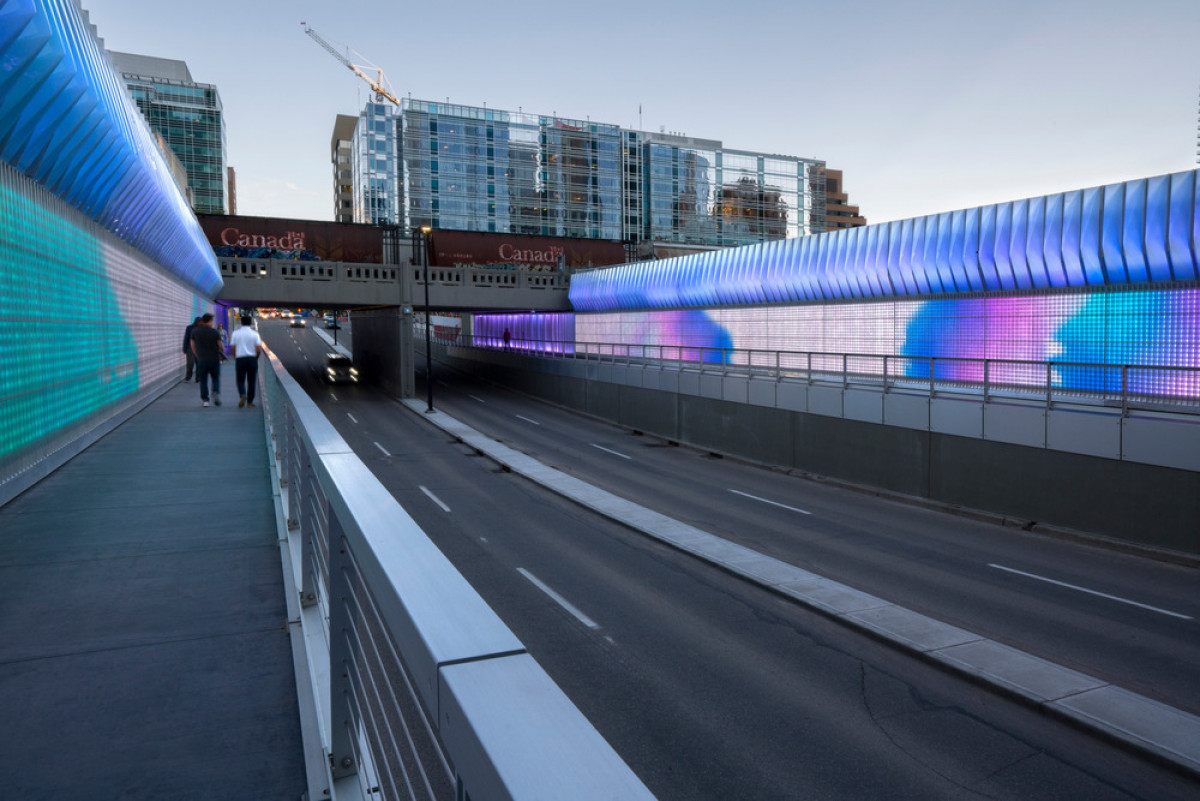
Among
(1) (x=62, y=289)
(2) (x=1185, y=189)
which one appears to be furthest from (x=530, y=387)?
(1) (x=62, y=289)

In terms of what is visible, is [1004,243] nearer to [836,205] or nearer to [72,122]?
[72,122]

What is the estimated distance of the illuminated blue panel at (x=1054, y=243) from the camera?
22.5 m

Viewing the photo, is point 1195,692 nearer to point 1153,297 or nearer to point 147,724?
point 147,724

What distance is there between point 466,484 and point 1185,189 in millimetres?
20211

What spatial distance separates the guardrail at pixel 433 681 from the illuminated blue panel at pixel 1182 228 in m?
22.2

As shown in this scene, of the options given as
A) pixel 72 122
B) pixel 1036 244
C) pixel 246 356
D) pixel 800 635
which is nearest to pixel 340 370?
pixel 246 356

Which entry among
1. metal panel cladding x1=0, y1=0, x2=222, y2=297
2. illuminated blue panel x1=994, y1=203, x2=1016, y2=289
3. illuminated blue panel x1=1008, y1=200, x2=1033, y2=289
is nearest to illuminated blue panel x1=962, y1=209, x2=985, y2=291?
illuminated blue panel x1=994, y1=203, x2=1016, y2=289

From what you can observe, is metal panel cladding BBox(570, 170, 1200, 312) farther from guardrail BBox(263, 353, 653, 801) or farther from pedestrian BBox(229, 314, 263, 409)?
guardrail BBox(263, 353, 653, 801)

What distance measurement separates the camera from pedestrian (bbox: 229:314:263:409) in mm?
16328

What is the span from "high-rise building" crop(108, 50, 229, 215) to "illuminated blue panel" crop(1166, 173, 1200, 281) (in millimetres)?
132237

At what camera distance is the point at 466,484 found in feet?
77.1

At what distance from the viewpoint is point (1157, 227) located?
19906mm

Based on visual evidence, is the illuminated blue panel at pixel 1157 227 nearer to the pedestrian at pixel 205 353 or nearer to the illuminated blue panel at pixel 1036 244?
the illuminated blue panel at pixel 1036 244

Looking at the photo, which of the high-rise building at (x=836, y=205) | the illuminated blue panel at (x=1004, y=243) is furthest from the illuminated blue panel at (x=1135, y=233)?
the high-rise building at (x=836, y=205)
